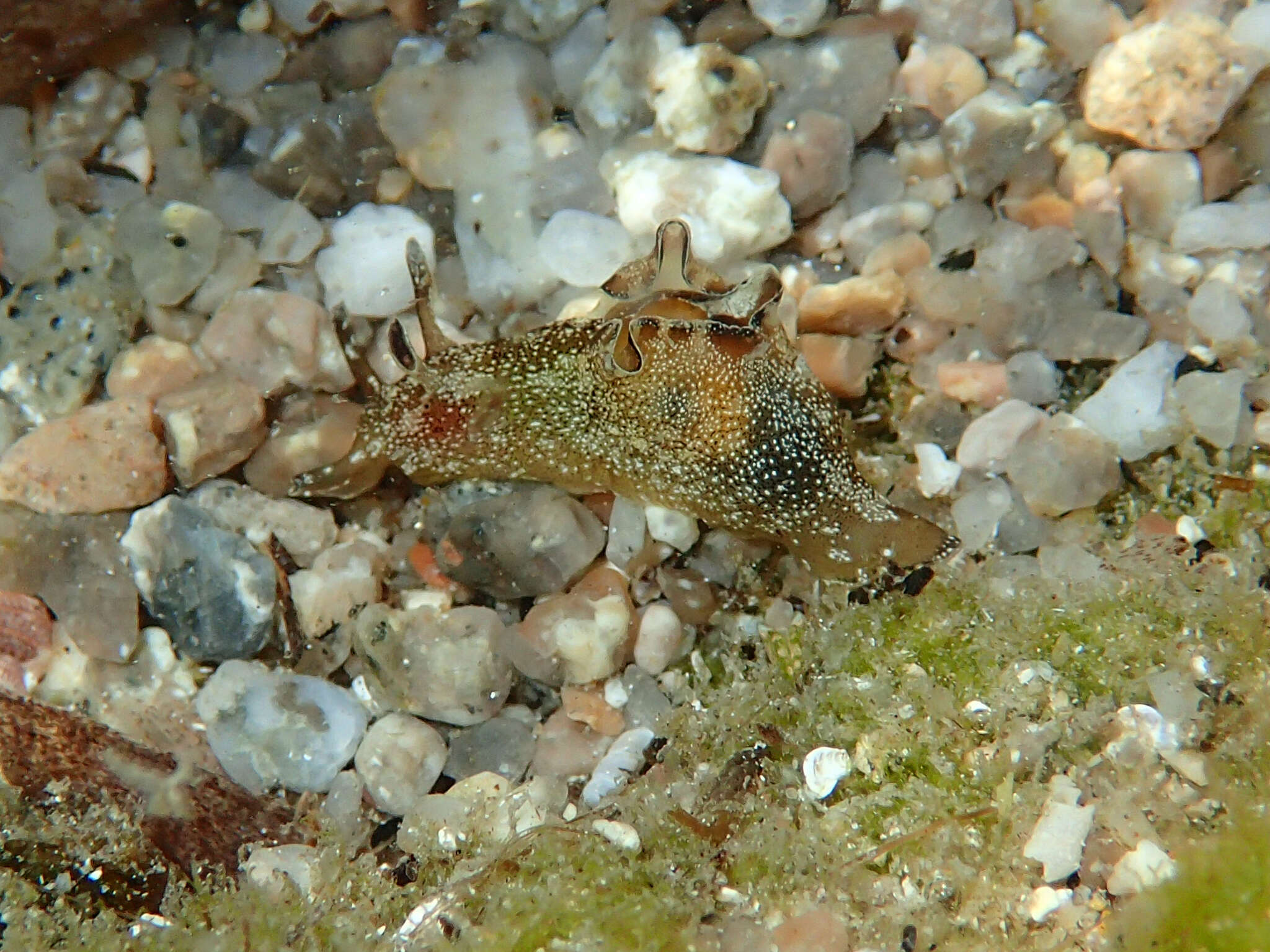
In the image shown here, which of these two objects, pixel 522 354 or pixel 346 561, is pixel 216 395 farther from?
pixel 522 354

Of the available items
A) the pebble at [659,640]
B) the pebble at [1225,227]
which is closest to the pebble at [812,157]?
the pebble at [1225,227]

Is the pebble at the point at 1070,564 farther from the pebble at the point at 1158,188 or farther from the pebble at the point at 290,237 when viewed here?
the pebble at the point at 290,237

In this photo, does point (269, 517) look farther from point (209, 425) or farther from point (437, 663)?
point (437, 663)

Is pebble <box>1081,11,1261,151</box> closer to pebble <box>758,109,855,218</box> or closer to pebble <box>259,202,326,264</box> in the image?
pebble <box>758,109,855,218</box>

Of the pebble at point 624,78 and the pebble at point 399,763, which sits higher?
the pebble at point 624,78

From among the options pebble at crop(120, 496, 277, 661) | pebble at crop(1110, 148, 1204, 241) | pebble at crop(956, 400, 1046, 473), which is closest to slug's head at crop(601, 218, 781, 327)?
pebble at crop(956, 400, 1046, 473)

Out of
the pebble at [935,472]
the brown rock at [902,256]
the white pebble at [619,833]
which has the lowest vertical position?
the white pebble at [619,833]

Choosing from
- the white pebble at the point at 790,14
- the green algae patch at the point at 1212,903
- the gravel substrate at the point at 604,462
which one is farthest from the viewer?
the white pebble at the point at 790,14
